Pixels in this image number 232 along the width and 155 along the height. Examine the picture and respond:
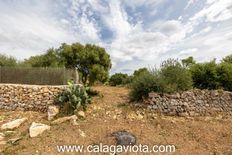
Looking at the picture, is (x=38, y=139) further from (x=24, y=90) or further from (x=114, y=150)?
(x=24, y=90)

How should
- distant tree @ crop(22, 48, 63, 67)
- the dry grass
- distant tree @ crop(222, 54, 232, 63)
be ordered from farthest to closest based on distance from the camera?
distant tree @ crop(22, 48, 63, 67), distant tree @ crop(222, 54, 232, 63), the dry grass

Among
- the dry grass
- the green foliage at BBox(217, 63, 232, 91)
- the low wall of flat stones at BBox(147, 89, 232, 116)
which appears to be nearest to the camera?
the dry grass

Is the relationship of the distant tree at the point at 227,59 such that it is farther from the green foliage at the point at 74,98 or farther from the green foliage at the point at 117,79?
the green foliage at the point at 117,79

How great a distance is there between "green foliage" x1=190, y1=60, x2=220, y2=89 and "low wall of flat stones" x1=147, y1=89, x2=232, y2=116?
1.78 metres

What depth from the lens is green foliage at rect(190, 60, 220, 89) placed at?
473 inches

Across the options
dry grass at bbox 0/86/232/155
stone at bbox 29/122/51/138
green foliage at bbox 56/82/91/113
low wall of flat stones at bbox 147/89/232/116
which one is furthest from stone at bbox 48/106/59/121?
low wall of flat stones at bbox 147/89/232/116

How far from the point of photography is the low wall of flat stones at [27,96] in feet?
37.4

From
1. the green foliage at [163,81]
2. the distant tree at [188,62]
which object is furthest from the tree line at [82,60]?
the green foliage at [163,81]

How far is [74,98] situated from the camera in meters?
9.80

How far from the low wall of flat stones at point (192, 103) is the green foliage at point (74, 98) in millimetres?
2913

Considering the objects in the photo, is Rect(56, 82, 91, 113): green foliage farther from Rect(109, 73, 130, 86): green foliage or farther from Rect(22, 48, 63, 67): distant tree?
Rect(109, 73, 130, 86): green foliage

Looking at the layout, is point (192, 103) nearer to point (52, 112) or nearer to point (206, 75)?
point (206, 75)

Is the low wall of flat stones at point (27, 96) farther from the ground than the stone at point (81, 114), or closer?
farther from the ground

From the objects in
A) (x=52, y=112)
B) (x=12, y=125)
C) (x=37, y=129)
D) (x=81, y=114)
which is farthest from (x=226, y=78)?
(x=12, y=125)
